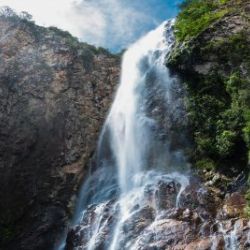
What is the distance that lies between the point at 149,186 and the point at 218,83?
5649mm

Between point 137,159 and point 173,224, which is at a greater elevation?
point 137,159

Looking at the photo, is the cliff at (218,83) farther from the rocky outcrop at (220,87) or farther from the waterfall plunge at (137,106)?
the waterfall plunge at (137,106)

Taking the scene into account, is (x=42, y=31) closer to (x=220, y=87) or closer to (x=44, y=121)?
(x=44, y=121)

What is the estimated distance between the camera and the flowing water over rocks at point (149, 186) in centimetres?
1266

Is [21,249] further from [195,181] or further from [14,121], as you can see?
[195,181]

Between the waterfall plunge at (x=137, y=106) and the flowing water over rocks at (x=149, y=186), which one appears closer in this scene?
the flowing water over rocks at (x=149, y=186)

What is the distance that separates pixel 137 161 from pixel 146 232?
14.9 ft

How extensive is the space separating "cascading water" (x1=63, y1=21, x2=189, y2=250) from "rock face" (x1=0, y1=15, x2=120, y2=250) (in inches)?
36.6

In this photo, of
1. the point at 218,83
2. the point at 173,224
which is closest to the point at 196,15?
the point at 218,83

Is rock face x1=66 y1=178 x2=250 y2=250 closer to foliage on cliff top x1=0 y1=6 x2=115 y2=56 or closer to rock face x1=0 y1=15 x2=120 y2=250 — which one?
rock face x1=0 y1=15 x2=120 y2=250

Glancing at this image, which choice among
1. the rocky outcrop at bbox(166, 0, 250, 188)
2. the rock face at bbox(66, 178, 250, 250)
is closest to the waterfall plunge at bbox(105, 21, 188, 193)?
the rocky outcrop at bbox(166, 0, 250, 188)

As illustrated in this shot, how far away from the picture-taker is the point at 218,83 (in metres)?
17.9

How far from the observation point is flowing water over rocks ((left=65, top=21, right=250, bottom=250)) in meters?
12.7

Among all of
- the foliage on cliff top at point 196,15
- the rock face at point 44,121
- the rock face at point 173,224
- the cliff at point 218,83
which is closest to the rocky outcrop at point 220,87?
the cliff at point 218,83
